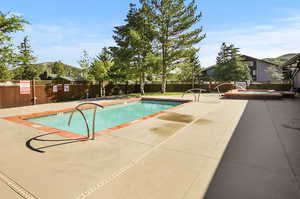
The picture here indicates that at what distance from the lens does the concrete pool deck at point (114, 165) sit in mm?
1766

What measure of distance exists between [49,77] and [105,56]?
72.3 feet

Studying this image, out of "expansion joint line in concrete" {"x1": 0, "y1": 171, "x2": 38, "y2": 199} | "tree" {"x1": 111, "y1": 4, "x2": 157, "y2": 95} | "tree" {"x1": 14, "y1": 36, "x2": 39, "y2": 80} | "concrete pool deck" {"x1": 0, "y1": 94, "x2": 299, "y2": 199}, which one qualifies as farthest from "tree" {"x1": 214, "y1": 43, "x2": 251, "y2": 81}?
"tree" {"x1": 14, "y1": 36, "x2": 39, "y2": 80}

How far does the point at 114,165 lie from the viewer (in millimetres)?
2336

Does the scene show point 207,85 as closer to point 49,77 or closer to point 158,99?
point 158,99

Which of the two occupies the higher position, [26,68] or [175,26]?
[175,26]

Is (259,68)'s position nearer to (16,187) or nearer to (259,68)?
(259,68)

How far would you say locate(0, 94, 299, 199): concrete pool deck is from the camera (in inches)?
69.5

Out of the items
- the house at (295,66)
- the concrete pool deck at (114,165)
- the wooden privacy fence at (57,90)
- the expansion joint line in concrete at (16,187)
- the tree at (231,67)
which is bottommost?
the expansion joint line in concrete at (16,187)

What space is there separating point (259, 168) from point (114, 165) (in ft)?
7.14

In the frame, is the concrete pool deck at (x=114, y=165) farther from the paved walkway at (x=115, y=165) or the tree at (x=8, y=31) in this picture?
the tree at (x=8, y=31)

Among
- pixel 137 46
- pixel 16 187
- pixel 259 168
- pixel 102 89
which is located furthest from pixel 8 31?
pixel 259 168

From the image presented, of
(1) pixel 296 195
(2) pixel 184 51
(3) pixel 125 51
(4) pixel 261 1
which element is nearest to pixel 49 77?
(3) pixel 125 51

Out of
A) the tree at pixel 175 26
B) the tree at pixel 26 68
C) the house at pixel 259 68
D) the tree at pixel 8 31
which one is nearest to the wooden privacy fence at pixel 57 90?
the tree at pixel 8 31

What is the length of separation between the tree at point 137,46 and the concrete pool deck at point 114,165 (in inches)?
515
